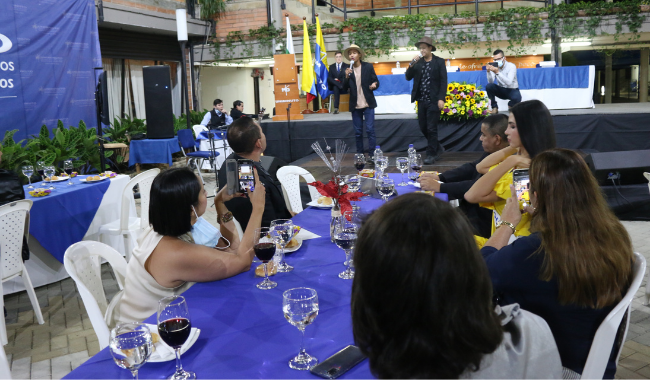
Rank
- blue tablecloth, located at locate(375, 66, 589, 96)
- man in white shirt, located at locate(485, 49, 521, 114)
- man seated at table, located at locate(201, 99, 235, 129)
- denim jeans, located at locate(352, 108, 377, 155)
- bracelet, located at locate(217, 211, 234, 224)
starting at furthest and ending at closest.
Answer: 1. man seated at table, located at locate(201, 99, 235, 129)
2. blue tablecloth, located at locate(375, 66, 589, 96)
3. man in white shirt, located at locate(485, 49, 521, 114)
4. denim jeans, located at locate(352, 108, 377, 155)
5. bracelet, located at locate(217, 211, 234, 224)

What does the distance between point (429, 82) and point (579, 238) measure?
17.1ft

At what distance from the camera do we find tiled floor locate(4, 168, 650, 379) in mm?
2791

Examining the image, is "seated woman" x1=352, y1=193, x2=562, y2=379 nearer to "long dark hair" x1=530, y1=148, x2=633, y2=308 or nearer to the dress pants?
"long dark hair" x1=530, y1=148, x2=633, y2=308

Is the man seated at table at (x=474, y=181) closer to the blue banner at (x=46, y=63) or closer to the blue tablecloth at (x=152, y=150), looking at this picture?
the blue banner at (x=46, y=63)

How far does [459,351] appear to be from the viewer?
0.89 meters

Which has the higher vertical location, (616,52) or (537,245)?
(616,52)

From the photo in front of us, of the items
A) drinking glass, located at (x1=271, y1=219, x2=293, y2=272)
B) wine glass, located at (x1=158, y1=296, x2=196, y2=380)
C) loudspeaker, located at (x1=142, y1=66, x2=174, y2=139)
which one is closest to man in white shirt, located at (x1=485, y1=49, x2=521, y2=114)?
loudspeaker, located at (x1=142, y1=66, x2=174, y2=139)

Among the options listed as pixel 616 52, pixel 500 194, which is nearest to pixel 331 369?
pixel 500 194

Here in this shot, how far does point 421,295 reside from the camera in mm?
865

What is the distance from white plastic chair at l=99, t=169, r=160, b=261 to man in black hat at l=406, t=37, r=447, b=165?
11.8ft

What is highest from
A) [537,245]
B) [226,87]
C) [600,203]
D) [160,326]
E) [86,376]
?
[226,87]

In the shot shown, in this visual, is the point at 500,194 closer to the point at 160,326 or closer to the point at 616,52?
the point at 160,326

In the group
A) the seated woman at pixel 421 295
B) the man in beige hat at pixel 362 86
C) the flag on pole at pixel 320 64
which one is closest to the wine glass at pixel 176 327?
the seated woman at pixel 421 295

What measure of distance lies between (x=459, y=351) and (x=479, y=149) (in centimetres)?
743
